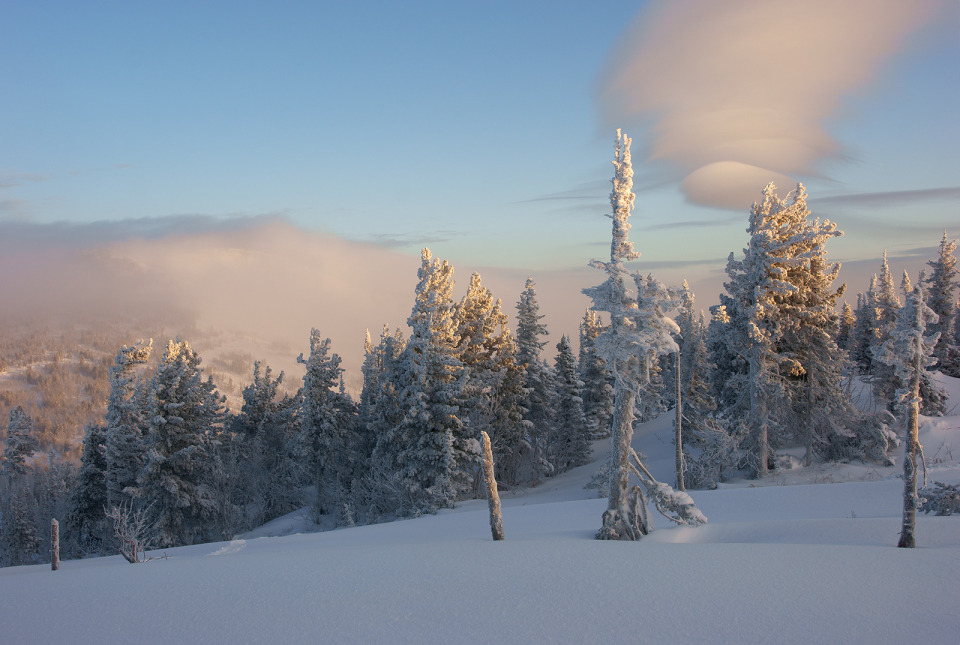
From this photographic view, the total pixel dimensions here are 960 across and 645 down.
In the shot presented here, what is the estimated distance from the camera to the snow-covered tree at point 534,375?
4791 cm

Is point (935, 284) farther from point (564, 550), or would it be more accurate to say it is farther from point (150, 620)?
point (150, 620)

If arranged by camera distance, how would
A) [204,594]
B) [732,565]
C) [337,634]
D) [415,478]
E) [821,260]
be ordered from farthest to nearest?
[415,478] < [821,260] < [732,565] < [204,594] < [337,634]

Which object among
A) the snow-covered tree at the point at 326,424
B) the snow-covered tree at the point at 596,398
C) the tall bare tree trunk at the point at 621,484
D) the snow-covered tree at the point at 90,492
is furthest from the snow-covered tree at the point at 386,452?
the tall bare tree trunk at the point at 621,484

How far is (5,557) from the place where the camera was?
150ft

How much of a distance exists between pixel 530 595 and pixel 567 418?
142ft

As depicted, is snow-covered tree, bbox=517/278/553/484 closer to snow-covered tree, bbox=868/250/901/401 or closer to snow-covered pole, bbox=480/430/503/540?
snow-covered tree, bbox=868/250/901/401

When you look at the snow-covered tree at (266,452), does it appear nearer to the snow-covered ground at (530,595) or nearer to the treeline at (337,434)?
the treeline at (337,434)

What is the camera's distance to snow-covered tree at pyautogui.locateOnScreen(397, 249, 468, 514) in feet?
117

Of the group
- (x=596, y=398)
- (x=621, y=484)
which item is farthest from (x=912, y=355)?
(x=596, y=398)

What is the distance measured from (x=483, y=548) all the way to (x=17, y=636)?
845cm

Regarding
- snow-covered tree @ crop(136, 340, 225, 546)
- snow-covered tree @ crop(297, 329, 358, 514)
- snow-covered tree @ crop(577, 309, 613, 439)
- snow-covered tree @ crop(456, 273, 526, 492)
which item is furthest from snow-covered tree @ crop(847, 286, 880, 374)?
snow-covered tree @ crop(136, 340, 225, 546)

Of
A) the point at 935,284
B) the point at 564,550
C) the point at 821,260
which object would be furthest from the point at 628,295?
the point at 935,284

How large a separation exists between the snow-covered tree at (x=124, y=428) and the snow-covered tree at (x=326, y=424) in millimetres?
11163

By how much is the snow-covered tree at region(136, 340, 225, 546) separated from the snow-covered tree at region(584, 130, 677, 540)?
100 feet
